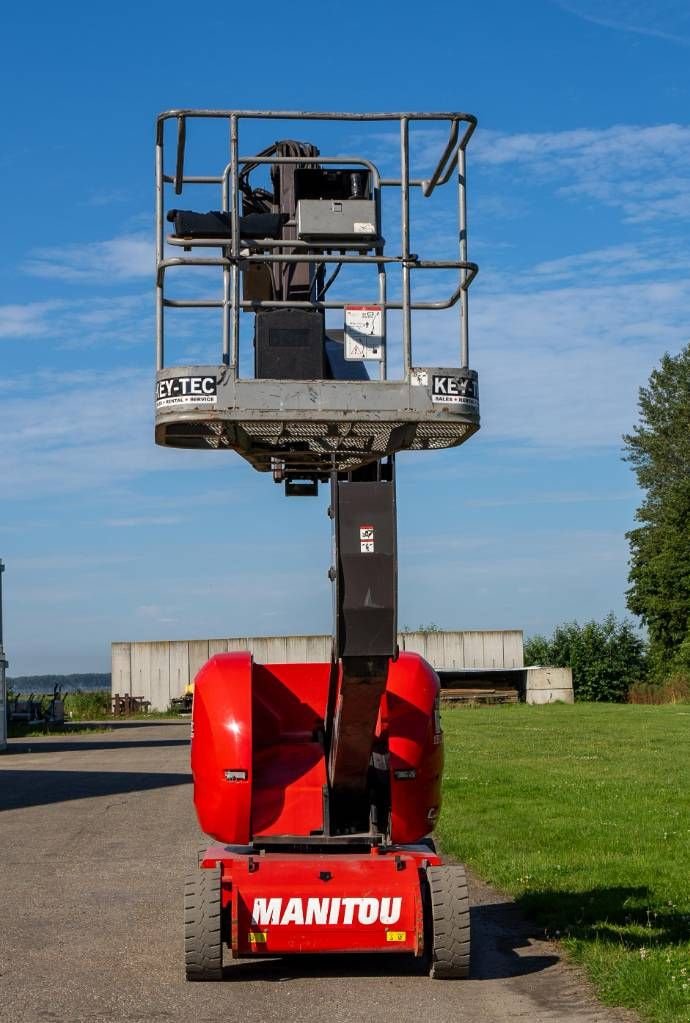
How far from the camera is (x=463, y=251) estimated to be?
28.3 ft

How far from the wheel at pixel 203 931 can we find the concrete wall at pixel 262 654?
189ft

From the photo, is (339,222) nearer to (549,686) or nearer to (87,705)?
(549,686)

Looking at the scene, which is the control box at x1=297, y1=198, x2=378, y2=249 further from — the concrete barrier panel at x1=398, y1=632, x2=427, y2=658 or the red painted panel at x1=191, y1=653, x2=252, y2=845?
the concrete barrier panel at x1=398, y1=632, x2=427, y2=658

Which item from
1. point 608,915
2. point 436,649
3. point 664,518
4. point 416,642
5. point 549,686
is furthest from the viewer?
point 664,518

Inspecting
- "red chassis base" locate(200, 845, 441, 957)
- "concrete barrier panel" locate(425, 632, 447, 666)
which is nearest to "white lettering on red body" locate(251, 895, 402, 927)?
"red chassis base" locate(200, 845, 441, 957)

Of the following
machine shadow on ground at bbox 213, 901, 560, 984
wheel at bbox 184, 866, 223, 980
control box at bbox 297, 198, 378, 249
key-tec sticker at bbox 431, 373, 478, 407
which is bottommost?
machine shadow on ground at bbox 213, 901, 560, 984

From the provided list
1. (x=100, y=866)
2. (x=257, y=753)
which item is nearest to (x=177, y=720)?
(x=100, y=866)

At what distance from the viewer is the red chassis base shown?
8.64m

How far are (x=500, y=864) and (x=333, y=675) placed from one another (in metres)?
5.35

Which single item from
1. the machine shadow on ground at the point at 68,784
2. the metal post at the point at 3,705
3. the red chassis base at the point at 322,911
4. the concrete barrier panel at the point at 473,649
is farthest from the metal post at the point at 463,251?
the concrete barrier panel at the point at 473,649

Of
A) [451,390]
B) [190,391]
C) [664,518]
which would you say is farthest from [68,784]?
[664,518]

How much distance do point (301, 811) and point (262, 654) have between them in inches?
2308

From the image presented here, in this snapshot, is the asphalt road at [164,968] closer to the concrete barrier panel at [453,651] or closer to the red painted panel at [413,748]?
the red painted panel at [413,748]

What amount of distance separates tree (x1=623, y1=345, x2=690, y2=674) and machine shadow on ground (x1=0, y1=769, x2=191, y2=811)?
56.7 m
